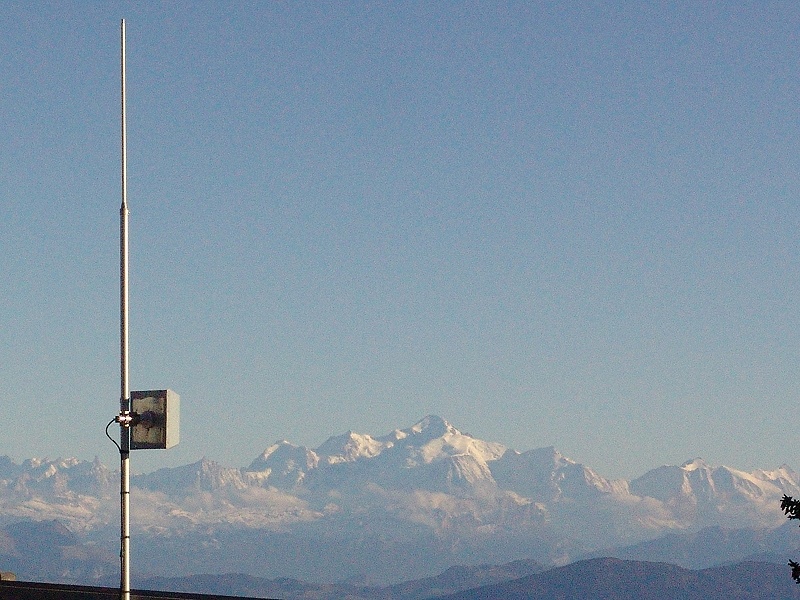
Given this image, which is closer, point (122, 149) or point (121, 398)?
point (121, 398)

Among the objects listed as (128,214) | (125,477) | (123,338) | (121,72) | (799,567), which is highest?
(121,72)

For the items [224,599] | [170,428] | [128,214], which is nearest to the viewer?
[170,428]

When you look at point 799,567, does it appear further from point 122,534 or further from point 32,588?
point 32,588

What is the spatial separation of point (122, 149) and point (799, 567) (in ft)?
53.0

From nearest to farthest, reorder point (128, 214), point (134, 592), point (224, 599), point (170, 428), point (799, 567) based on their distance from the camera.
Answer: point (799, 567), point (170, 428), point (128, 214), point (224, 599), point (134, 592)

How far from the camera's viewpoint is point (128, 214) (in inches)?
1091

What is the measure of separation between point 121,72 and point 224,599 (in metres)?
12.4

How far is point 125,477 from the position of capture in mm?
25891

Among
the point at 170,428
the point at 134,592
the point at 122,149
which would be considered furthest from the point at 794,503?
the point at 134,592

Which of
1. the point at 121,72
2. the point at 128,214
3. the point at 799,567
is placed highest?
the point at 121,72

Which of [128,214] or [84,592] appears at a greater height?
[128,214]

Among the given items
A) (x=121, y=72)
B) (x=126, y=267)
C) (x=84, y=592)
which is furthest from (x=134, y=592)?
(x=121, y=72)

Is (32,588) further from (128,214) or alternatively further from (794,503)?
(794,503)

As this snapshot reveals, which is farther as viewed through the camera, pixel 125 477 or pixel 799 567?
pixel 125 477
